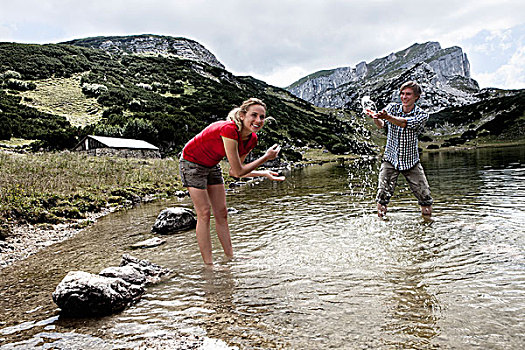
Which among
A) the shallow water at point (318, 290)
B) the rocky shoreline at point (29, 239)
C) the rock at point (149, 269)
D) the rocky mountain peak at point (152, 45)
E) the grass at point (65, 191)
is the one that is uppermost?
the rocky mountain peak at point (152, 45)

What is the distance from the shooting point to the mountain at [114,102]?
4941cm

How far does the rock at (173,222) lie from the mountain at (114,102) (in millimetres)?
26919

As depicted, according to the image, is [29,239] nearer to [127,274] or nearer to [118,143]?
[127,274]

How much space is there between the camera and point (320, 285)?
388 cm

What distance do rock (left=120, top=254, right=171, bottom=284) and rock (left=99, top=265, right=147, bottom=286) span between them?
0.11 m

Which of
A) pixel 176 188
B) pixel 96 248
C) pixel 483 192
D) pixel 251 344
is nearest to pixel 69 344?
pixel 251 344

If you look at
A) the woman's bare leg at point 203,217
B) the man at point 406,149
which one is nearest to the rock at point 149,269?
the woman's bare leg at point 203,217

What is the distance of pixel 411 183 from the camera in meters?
7.52

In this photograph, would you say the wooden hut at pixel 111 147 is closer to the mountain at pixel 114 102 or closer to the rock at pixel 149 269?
the mountain at pixel 114 102

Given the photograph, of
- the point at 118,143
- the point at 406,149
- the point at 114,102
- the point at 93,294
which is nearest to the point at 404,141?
the point at 406,149

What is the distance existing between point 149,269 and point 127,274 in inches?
18.1

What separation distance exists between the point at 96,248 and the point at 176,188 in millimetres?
11880

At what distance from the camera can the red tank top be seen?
4.46 m

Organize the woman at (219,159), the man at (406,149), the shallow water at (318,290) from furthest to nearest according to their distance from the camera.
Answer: the man at (406,149), the woman at (219,159), the shallow water at (318,290)
